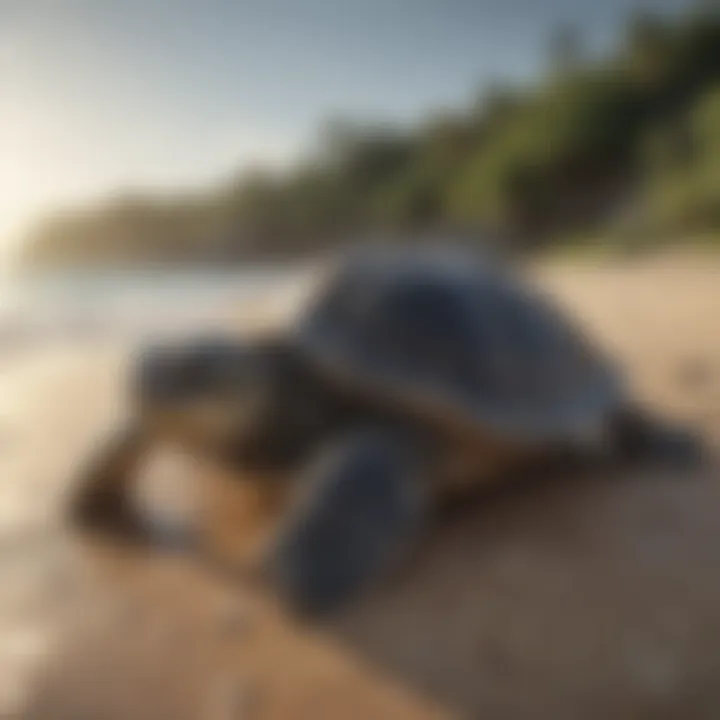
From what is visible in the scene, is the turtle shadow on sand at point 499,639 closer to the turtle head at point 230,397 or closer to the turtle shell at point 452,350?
the turtle shell at point 452,350

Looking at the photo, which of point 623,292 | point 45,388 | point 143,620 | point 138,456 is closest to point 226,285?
point 623,292

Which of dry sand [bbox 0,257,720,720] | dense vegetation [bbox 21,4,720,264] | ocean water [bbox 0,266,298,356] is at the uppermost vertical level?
dense vegetation [bbox 21,4,720,264]

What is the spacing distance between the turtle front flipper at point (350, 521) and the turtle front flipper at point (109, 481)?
0.29 m

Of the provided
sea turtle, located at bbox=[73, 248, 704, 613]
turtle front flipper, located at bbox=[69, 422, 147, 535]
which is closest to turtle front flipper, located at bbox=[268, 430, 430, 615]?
sea turtle, located at bbox=[73, 248, 704, 613]

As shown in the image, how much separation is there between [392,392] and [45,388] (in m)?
1.37

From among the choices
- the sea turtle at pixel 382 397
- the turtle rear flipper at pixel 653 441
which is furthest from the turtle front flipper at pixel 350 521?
the turtle rear flipper at pixel 653 441

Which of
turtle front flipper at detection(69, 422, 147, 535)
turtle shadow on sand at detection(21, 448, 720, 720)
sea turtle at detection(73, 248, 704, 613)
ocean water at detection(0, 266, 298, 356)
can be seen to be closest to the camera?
turtle shadow on sand at detection(21, 448, 720, 720)

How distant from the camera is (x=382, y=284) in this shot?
1353mm

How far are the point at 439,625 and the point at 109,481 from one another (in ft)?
1.94

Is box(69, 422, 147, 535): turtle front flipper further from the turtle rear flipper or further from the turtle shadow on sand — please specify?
the turtle rear flipper

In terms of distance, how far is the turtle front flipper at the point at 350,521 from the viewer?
1062 millimetres

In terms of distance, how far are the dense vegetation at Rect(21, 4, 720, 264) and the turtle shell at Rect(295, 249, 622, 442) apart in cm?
277

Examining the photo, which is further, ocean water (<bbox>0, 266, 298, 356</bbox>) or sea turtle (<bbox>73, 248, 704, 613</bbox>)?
ocean water (<bbox>0, 266, 298, 356</bbox>)

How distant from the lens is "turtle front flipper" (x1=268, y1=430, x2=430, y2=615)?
3.49 ft
